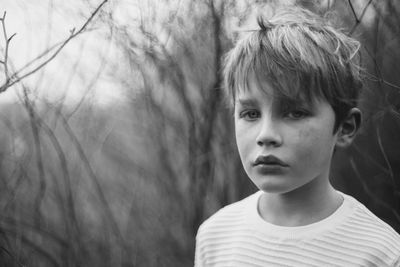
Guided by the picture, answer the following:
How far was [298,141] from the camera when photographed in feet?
3.74

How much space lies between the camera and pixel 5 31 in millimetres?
1948

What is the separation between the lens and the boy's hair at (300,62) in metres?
1.16

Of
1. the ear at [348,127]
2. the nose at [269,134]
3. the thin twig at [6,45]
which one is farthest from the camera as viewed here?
the thin twig at [6,45]

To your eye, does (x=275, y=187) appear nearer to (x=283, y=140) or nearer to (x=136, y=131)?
(x=283, y=140)

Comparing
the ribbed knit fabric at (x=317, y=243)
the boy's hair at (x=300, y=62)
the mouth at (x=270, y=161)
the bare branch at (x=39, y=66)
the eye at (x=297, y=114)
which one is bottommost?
the ribbed knit fabric at (x=317, y=243)

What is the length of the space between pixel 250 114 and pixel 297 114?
0.11 metres

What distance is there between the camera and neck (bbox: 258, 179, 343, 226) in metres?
1.22

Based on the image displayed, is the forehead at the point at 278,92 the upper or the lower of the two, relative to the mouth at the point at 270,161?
upper

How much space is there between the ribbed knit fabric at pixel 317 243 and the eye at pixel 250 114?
0.25 meters

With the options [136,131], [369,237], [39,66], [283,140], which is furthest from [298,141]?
[39,66]

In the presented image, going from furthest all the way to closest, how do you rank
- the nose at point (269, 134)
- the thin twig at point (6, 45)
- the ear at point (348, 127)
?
the thin twig at point (6, 45) < the ear at point (348, 127) < the nose at point (269, 134)

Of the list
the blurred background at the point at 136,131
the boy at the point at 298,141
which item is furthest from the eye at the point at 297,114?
the blurred background at the point at 136,131

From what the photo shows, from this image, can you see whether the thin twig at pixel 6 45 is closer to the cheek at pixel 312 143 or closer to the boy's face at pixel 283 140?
the boy's face at pixel 283 140

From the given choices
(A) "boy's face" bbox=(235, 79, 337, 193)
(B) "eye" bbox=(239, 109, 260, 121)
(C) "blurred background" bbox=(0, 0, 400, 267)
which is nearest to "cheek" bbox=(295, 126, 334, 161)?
(A) "boy's face" bbox=(235, 79, 337, 193)
